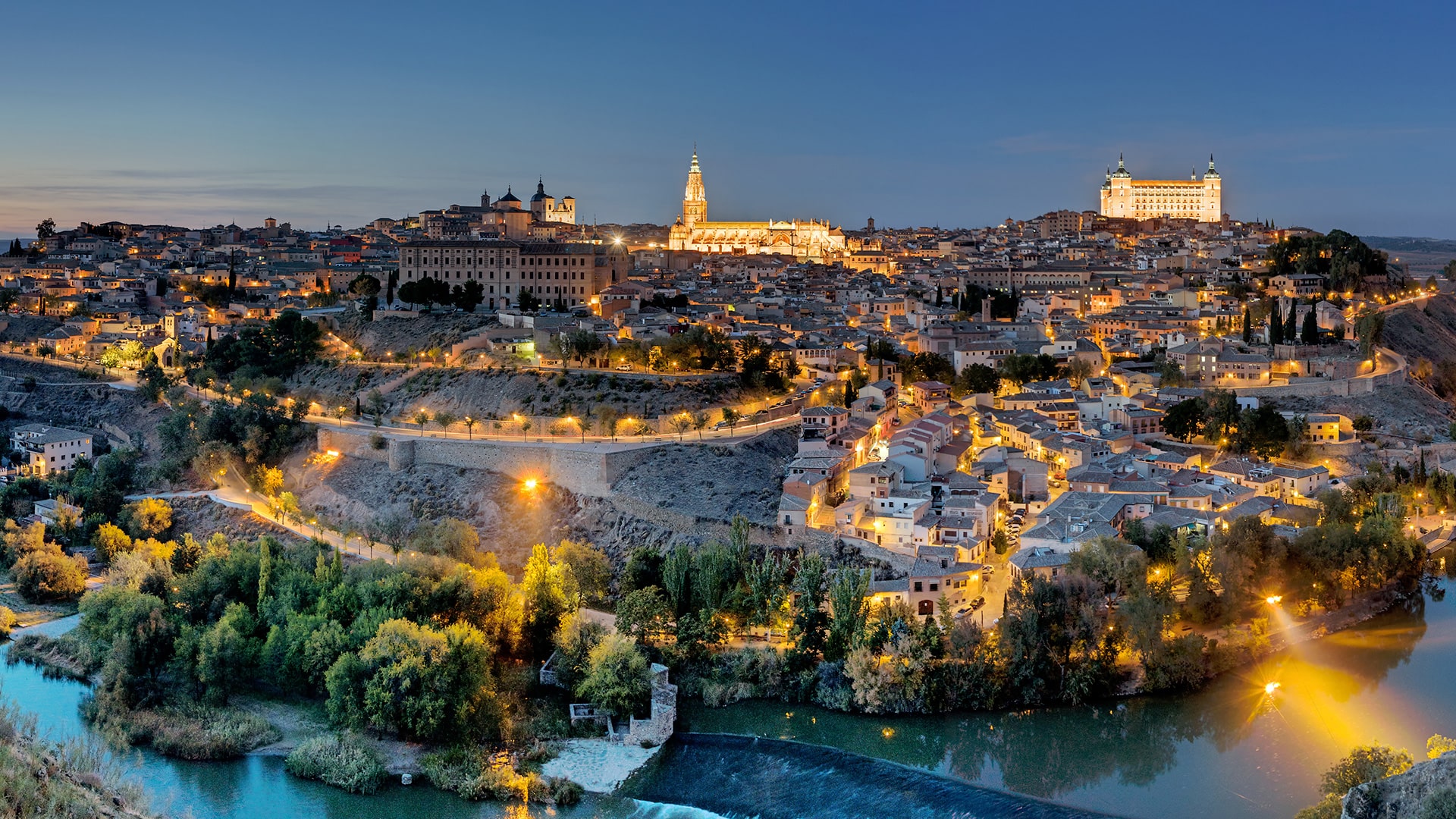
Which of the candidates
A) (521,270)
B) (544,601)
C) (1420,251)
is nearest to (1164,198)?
(1420,251)

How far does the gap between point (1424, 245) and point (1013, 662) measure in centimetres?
6421

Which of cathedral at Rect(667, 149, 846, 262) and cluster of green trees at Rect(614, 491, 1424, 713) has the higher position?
cathedral at Rect(667, 149, 846, 262)

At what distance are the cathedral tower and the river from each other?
5197 cm

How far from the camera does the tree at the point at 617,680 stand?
493 inches

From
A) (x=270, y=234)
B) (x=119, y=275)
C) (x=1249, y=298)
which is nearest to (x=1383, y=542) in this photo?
(x=1249, y=298)

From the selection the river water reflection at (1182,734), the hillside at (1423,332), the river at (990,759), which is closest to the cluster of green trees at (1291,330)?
the hillside at (1423,332)

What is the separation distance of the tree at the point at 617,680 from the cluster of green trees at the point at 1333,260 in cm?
2200

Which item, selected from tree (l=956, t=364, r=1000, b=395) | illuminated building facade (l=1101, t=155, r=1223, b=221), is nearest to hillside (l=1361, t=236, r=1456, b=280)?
illuminated building facade (l=1101, t=155, r=1223, b=221)

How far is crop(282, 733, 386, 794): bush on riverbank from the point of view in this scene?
11.4 m

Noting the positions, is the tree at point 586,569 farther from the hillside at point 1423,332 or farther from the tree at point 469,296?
the hillside at point 1423,332

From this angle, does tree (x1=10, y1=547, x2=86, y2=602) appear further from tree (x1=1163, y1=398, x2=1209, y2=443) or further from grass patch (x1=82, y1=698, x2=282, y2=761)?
tree (x1=1163, y1=398, x2=1209, y2=443)

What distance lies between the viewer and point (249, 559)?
49.5 ft

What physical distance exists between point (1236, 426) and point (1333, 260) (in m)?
11.8

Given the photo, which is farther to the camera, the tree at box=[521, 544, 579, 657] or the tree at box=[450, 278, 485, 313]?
the tree at box=[450, 278, 485, 313]
